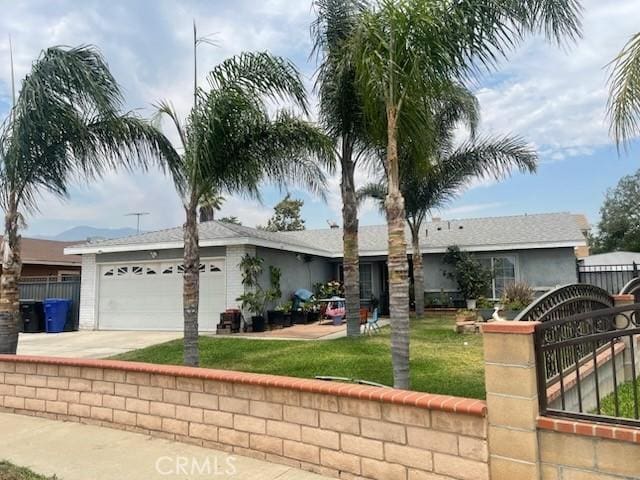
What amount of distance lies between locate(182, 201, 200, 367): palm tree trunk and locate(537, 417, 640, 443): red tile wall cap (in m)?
5.86

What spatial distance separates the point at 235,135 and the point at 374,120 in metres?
2.90

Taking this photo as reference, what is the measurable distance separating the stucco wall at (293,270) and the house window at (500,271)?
669 cm

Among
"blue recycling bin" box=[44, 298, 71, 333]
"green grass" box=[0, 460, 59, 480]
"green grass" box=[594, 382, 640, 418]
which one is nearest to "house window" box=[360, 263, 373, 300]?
"blue recycling bin" box=[44, 298, 71, 333]

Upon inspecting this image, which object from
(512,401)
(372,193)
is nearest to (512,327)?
(512,401)

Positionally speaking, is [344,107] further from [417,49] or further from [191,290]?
[191,290]

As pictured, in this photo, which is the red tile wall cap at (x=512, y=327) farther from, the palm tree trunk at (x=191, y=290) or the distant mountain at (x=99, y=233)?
the distant mountain at (x=99, y=233)

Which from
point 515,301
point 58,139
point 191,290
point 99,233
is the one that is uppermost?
point 99,233

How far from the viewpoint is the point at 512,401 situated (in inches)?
135

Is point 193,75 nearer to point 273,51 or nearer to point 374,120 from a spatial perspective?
point 273,51

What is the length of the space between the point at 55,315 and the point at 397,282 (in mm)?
15076

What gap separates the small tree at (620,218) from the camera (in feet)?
128

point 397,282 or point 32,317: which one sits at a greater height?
point 397,282

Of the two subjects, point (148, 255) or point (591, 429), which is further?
point (148, 255)

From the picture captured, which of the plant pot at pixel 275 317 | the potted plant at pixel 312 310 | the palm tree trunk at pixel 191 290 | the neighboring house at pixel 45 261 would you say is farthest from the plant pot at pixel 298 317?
the neighboring house at pixel 45 261
